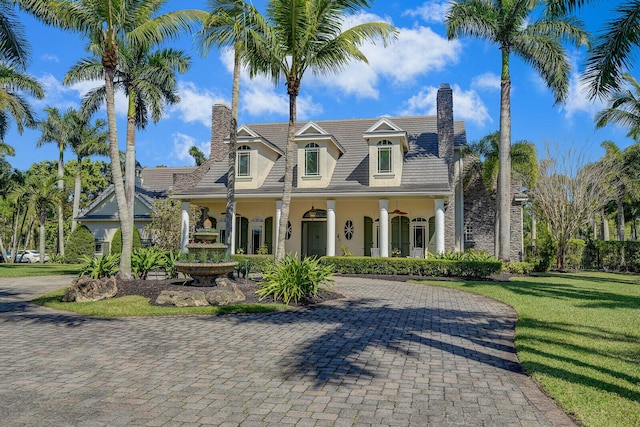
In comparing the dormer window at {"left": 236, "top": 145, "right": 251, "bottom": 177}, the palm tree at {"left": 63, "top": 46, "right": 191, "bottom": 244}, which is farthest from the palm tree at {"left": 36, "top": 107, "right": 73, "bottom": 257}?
the dormer window at {"left": 236, "top": 145, "right": 251, "bottom": 177}

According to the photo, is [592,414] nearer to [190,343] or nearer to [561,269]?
[190,343]

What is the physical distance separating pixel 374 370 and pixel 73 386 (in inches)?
141

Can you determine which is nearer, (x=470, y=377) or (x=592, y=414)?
(x=592, y=414)

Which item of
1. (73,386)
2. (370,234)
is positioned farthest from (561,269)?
(73,386)

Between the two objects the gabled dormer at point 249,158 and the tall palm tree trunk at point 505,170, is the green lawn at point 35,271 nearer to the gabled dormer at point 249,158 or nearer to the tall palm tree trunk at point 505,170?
the gabled dormer at point 249,158

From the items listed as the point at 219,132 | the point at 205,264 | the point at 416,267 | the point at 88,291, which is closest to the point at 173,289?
the point at 205,264

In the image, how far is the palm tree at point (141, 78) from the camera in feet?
70.1

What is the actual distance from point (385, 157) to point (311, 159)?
3.93m

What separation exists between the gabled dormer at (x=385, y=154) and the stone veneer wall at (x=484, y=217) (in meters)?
6.93

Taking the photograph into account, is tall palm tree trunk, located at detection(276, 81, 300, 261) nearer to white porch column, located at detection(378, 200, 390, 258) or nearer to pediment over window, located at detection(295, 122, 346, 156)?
white porch column, located at detection(378, 200, 390, 258)

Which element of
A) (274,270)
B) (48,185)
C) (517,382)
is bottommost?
(517,382)

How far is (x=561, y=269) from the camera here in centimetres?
2525

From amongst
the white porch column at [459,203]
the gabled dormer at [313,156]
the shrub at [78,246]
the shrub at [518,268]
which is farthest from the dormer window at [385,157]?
the shrub at [78,246]

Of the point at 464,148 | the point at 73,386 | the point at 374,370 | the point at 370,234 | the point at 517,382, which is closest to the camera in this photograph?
the point at 73,386
